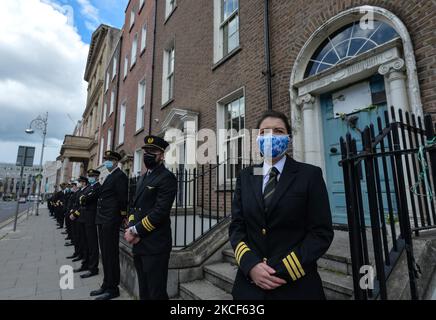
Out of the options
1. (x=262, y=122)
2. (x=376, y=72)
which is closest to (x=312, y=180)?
(x=262, y=122)

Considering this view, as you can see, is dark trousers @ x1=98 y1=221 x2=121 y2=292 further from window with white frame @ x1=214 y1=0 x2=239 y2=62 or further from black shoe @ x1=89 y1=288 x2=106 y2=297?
window with white frame @ x1=214 y1=0 x2=239 y2=62

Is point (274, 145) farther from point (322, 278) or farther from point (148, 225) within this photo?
point (148, 225)

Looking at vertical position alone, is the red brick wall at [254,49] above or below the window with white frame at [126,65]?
below

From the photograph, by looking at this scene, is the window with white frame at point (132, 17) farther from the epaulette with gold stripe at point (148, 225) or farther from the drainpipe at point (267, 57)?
the epaulette with gold stripe at point (148, 225)

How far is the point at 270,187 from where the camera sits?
71.4 inches

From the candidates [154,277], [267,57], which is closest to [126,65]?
[267,57]

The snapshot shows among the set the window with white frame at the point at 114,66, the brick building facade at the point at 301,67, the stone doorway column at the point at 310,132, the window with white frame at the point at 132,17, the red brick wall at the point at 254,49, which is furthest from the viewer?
the window with white frame at the point at 114,66

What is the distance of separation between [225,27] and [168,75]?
12.3ft

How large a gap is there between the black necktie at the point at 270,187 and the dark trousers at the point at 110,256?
3.06m

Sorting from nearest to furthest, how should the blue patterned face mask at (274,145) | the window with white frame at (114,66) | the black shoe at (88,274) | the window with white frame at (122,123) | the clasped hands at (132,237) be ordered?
the blue patterned face mask at (274,145) < the clasped hands at (132,237) < the black shoe at (88,274) < the window with white frame at (122,123) < the window with white frame at (114,66)

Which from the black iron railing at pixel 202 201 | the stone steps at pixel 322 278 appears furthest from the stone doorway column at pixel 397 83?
the black iron railing at pixel 202 201

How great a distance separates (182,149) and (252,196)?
25.2 feet

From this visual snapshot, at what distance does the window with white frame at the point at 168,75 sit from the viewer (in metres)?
10.7
